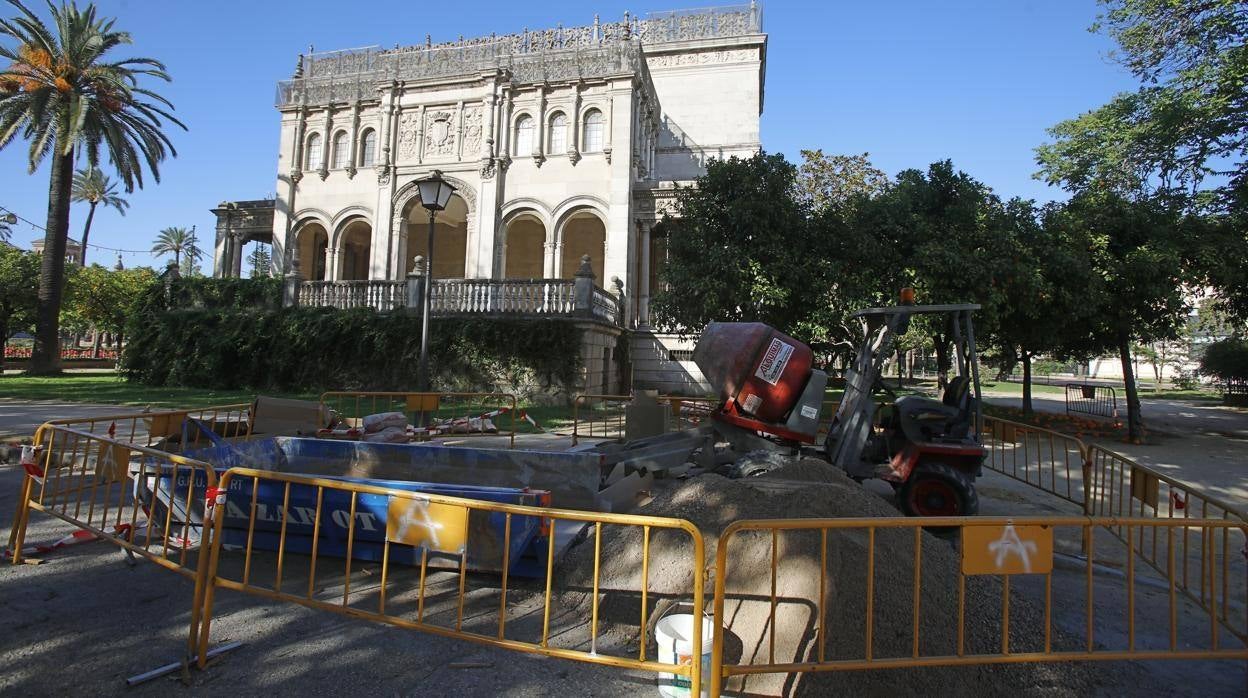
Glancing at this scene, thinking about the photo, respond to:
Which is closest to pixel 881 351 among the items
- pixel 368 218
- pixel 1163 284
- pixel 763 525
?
pixel 763 525

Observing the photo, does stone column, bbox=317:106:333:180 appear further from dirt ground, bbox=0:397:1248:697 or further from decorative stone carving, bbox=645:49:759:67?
dirt ground, bbox=0:397:1248:697

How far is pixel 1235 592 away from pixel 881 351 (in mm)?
3378

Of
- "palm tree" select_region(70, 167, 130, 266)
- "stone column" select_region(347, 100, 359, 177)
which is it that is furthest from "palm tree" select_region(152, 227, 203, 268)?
"stone column" select_region(347, 100, 359, 177)

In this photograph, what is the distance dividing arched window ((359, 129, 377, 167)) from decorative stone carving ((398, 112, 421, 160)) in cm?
145

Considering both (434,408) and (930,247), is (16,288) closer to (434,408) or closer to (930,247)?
(434,408)

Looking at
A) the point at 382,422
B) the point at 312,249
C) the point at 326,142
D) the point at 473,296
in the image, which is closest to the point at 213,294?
the point at 312,249

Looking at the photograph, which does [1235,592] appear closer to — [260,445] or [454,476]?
[454,476]

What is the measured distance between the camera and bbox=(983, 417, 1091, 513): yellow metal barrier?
7.72 meters

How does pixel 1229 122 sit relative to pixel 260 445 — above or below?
above

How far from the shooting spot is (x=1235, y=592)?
4.73 meters

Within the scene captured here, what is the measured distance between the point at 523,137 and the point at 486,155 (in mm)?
1693

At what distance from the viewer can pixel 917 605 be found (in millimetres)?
2793

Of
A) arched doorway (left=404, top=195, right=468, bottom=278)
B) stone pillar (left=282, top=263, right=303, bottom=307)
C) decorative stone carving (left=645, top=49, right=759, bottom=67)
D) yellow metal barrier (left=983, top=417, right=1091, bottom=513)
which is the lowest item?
yellow metal barrier (left=983, top=417, right=1091, bottom=513)

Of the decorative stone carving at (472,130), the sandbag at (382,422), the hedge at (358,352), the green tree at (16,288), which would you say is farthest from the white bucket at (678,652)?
the green tree at (16,288)
